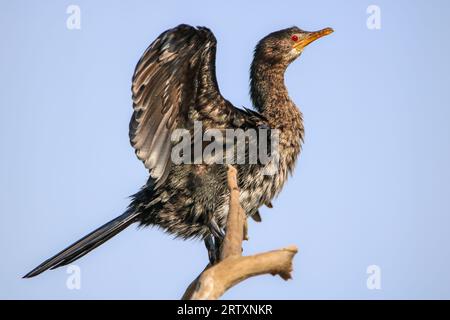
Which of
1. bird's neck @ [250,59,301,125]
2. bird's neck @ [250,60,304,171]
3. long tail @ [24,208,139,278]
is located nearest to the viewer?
long tail @ [24,208,139,278]

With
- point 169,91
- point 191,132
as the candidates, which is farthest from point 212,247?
point 169,91

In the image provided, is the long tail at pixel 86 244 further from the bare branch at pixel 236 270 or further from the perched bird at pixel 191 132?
the bare branch at pixel 236 270

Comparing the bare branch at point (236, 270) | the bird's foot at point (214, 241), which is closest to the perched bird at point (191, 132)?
the bird's foot at point (214, 241)

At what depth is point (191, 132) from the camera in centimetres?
834

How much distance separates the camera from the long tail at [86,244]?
323 inches

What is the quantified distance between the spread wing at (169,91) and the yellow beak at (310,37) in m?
1.70

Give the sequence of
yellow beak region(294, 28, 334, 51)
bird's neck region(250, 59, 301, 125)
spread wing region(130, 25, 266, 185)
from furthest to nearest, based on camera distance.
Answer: yellow beak region(294, 28, 334, 51) → bird's neck region(250, 59, 301, 125) → spread wing region(130, 25, 266, 185)

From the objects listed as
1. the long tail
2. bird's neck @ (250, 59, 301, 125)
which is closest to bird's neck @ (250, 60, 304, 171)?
bird's neck @ (250, 59, 301, 125)

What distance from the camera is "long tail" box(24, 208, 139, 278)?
8.20 meters

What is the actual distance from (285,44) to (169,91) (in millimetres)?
2027

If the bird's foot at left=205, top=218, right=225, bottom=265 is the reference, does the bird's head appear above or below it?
above

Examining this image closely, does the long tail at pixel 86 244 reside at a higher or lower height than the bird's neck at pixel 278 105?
lower

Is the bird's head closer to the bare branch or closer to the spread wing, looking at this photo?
the spread wing
